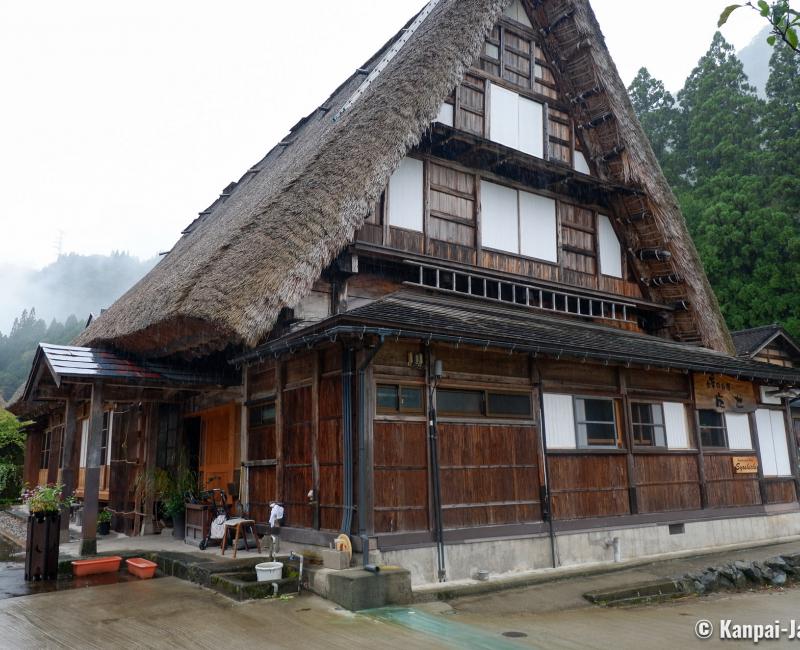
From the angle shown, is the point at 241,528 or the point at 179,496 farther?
the point at 179,496

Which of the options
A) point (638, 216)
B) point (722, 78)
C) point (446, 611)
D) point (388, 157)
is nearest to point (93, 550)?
point (446, 611)

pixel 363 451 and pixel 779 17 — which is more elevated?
pixel 779 17

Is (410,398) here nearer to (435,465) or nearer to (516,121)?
(435,465)

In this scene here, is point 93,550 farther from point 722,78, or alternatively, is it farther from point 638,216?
point 722,78

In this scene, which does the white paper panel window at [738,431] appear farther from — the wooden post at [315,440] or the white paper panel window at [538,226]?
the wooden post at [315,440]

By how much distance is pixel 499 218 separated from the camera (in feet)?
37.8

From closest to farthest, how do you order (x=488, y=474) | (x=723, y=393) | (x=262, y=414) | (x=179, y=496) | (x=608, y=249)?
1. (x=488, y=474)
2. (x=262, y=414)
3. (x=179, y=496)
4. (x=723, y=393)
5. (x=608, y=249)

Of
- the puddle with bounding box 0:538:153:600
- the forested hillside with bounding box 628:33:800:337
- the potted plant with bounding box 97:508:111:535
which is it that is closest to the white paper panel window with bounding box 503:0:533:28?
the puddle with bounding box 0:538:153:600

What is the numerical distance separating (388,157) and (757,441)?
904 centimetres

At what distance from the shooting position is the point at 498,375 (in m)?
8.97

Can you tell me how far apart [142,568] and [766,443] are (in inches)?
454

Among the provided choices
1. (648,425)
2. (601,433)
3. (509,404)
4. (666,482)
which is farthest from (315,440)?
(666,482)

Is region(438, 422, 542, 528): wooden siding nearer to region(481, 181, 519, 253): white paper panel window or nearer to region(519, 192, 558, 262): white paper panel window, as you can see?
region(481, 181, 519, 253): white paper panel window

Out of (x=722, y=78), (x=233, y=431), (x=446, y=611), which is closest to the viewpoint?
(x=446, y=611)
